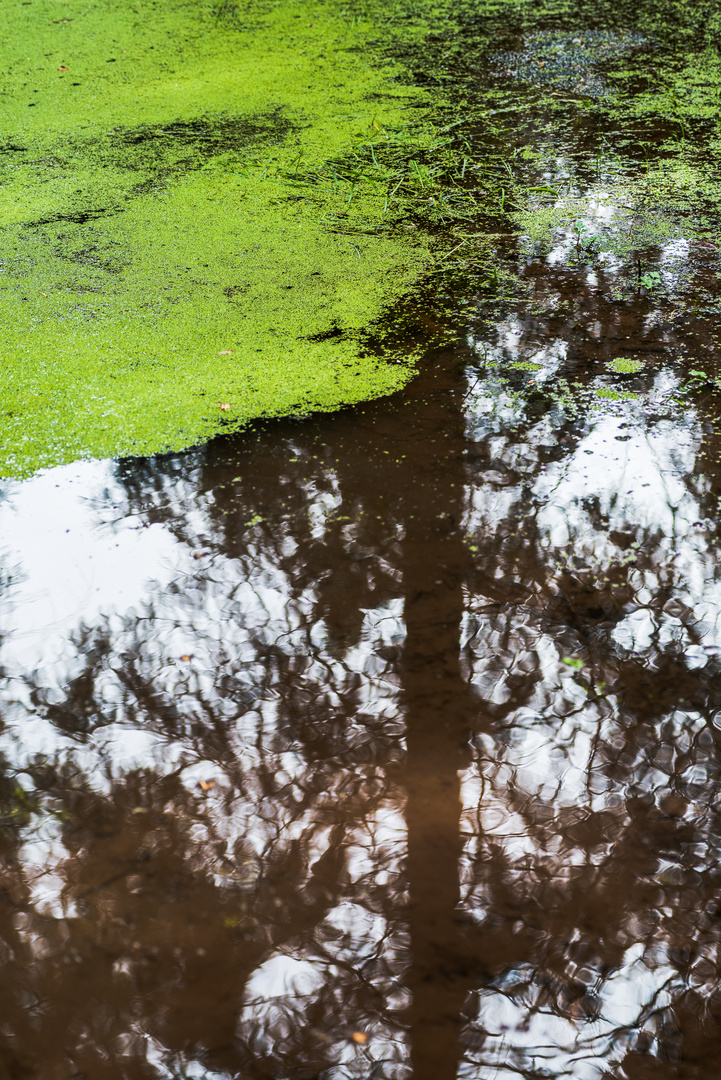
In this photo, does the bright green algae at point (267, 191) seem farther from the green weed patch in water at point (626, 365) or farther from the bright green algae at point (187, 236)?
the green weed patch in water at point (626, 365)

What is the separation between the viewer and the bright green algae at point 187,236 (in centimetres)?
208

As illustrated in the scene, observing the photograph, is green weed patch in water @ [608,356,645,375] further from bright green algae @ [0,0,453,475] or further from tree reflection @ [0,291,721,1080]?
bright green algae @ [0,0,453,475]

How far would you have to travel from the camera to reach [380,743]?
4.47ft

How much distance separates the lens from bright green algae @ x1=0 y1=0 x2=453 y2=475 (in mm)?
2080

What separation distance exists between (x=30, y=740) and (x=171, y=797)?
276mm

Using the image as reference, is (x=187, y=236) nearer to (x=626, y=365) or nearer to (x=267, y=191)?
(x=267, y=191)

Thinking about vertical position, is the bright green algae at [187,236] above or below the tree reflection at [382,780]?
above

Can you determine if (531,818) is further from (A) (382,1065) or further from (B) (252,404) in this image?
(B) (252,404)

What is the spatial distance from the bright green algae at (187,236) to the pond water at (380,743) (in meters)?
0.18

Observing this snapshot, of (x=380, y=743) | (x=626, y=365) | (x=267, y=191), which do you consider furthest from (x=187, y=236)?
(x=380, y=743)

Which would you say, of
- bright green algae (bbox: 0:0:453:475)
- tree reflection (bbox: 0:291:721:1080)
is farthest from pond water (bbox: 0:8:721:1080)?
bright green algae (bbox: 0:0:453:475)

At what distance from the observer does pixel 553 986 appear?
1084 millimetres

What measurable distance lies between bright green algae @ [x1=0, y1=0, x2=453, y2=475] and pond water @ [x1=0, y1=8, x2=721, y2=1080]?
179 mm

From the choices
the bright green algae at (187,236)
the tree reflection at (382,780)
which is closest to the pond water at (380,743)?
the tree reflection at (382,780)
